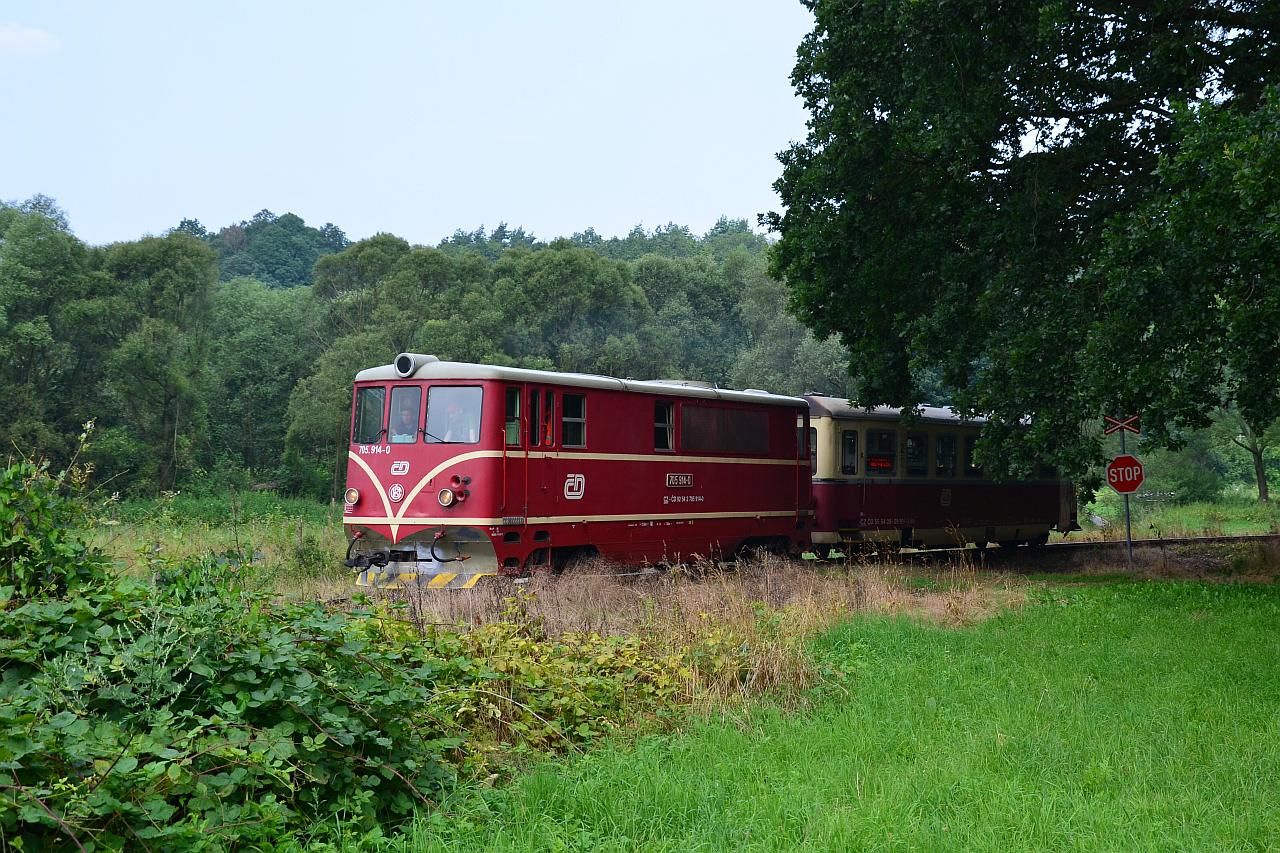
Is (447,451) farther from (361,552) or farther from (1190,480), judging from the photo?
(1190,480)

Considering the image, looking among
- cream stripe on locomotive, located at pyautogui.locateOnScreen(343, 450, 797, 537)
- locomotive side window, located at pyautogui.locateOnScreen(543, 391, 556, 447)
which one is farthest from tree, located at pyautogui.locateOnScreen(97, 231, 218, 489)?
locomotive side window, located at pyautogui.locateOnScreen(543, 391, 556, 447)

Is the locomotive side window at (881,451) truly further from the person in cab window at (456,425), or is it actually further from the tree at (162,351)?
the tree at (162,351)

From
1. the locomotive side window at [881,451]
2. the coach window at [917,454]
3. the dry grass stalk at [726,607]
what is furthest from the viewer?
the coach window at [917,454]

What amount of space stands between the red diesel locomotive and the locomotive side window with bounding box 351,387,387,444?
1.1 inches

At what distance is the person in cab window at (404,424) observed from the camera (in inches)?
586

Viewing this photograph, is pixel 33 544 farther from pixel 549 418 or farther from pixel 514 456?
pixel 549 418

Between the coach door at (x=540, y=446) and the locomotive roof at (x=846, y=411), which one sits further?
the locomotive roof at (x=846, y=411)

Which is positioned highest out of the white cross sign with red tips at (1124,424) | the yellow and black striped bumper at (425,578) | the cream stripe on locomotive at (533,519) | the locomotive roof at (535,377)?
the locomotive roof at (535,377)

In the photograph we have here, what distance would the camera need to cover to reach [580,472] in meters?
15.5

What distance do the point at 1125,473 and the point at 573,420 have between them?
9.54 metres

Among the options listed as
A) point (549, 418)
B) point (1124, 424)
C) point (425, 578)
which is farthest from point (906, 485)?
point (425, 578)

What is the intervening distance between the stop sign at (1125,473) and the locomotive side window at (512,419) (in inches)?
397

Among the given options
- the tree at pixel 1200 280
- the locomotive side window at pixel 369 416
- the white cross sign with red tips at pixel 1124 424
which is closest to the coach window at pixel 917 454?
the white cross sign with red tips at pixel 1124 424

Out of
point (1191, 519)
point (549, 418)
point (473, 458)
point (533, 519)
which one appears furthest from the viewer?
point (1191, 519)
